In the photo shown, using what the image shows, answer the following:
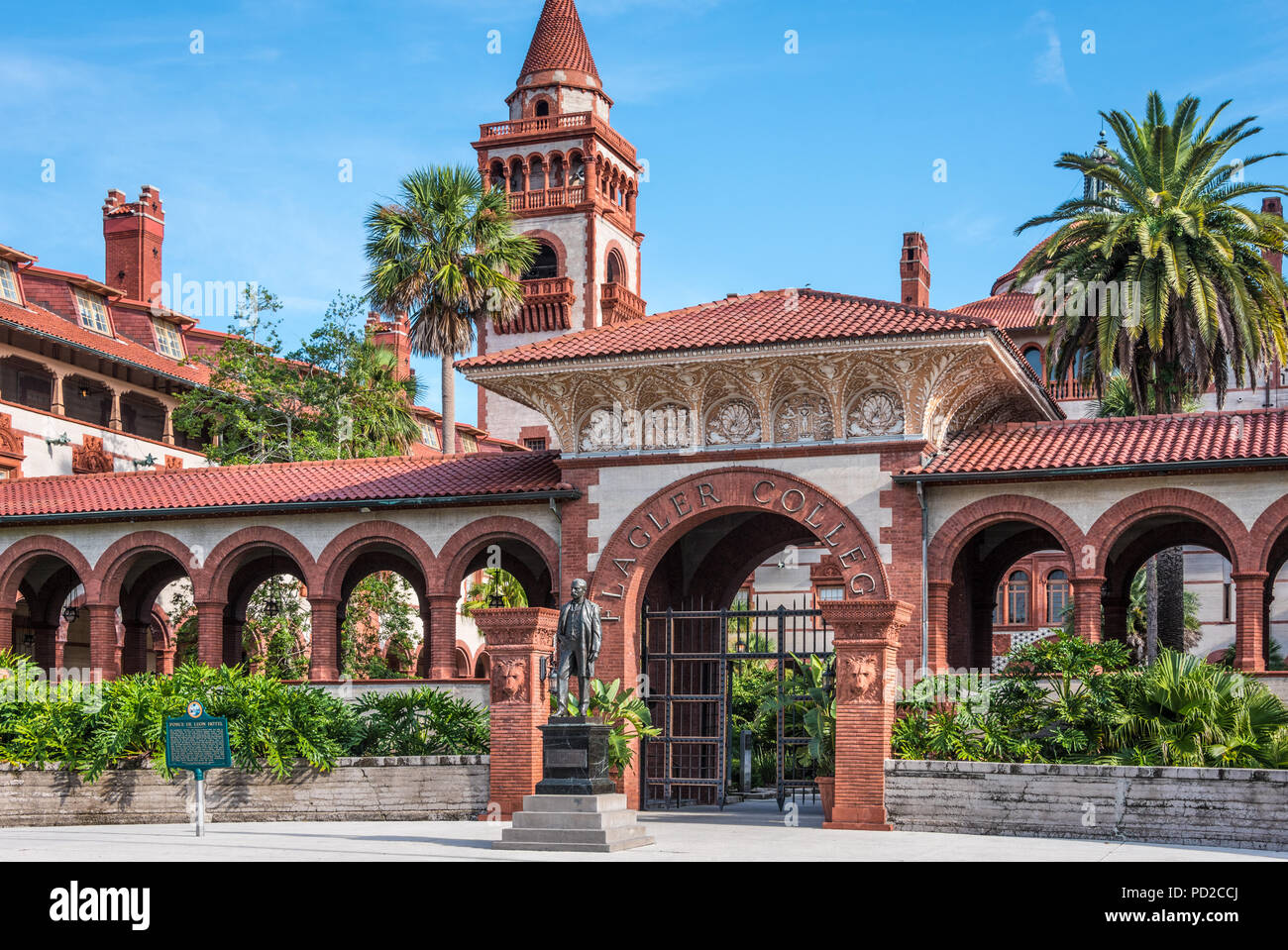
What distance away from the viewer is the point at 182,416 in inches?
1697

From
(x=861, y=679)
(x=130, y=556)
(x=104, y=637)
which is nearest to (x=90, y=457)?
(x=130, y=556)

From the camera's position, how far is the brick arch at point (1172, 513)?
23438 millimetres

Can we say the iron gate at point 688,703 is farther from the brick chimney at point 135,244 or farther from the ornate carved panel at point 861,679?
the brick chimney at point 135,244

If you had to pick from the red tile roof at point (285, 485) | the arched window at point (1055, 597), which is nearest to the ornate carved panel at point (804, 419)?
the red tile roof at point (285, 485)

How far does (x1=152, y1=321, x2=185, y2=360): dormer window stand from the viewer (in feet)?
156

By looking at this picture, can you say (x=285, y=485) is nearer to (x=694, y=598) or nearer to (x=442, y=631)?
(x=442, y=631)

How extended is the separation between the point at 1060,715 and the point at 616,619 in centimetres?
752

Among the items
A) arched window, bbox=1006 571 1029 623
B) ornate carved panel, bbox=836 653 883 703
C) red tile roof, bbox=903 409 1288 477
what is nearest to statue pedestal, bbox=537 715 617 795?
ornate carved panel, bbox=836 653 883 703

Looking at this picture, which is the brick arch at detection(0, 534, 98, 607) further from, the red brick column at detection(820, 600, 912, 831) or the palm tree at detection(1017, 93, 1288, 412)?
the palm tree at detection(1017, 93, 1288, 412)

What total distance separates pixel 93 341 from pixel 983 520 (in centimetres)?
2697

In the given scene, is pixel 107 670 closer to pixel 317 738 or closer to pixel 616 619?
pixel 317 738

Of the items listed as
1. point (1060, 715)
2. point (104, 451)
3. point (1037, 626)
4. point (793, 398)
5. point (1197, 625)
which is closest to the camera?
point (1060, 715)

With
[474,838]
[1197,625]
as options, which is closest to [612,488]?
[474,838]

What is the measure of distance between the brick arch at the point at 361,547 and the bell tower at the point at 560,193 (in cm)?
3113
